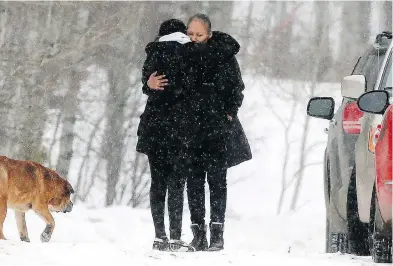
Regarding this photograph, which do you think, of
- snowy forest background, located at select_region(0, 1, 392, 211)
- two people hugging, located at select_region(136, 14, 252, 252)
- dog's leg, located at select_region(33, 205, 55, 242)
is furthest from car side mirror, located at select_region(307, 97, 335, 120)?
snowy forest background, located at select_region(0, 1, 392, 211)

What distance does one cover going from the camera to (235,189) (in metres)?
41.5

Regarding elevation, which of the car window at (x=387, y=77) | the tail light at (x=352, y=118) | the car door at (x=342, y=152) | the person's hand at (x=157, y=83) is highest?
the car window at (x=387, y=77)

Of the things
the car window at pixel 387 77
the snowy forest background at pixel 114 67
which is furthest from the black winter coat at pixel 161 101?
the snowy forest background at pixel 114 67

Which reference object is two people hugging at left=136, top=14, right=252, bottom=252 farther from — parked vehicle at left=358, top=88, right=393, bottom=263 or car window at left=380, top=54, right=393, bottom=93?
parked vehicle at left=358, top=88, right=393, bottom=263

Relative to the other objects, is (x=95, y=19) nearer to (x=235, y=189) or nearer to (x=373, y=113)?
(x=235, y=189)

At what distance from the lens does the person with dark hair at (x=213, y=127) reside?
26.0 ft

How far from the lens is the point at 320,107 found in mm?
8117

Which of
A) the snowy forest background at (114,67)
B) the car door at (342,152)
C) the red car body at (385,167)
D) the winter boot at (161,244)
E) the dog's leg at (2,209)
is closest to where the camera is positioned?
the red car body at (385,167)

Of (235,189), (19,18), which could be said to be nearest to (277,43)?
(235,189)

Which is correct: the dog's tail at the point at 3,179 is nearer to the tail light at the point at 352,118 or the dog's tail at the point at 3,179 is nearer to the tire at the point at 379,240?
the tail light at the point at 352,118

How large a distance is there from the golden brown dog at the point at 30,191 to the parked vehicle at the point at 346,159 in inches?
117

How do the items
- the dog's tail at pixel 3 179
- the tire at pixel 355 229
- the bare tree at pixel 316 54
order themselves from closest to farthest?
the tire at pixel 355 229
the dog's tail at pixel 3 179
the bare tree at pixel 316 54

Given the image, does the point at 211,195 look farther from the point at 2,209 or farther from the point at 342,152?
the point at 2,209

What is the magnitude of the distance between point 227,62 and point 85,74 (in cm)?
2371
